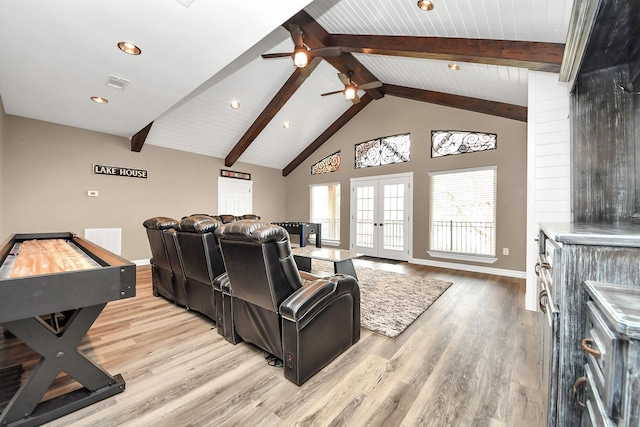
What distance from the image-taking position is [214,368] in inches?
75.8

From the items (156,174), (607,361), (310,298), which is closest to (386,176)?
(310,298)

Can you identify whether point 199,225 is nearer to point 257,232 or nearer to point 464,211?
point 257,232

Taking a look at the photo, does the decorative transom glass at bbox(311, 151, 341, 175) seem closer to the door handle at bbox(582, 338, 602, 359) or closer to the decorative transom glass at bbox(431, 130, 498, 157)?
the decorative transom glass at bbox(431, 130, 498, 157)

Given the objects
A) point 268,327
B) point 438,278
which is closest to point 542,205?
point 438,278

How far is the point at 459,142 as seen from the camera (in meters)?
5.28

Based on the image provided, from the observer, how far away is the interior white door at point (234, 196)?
7195mm

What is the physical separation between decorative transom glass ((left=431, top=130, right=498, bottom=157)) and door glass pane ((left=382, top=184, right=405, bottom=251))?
1141 mm

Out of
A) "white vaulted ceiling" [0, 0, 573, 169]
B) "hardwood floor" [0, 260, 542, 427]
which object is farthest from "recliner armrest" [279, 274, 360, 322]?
"white vaulted ceiling" [0, 0, 573, 169]

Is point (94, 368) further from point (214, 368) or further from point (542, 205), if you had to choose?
point (542, 205)

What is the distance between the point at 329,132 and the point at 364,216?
2656 millimetres

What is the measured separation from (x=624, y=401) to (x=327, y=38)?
15.8ft

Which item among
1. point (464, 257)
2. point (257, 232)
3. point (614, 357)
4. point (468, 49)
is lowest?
point (464, 257)

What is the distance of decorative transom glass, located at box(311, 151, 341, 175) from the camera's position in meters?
7.51

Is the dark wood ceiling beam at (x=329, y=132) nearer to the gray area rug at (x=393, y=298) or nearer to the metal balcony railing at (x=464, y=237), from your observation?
the metal balcony railing at (x=464, y=237)
